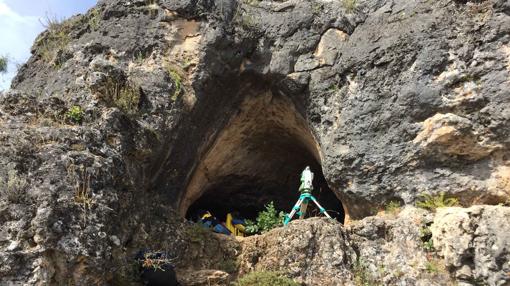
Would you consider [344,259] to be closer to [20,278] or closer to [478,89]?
[478,89]

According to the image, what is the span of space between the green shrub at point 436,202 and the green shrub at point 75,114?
475 centimetres

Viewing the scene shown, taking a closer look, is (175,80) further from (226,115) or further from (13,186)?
(13,186)

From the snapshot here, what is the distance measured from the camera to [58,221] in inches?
199

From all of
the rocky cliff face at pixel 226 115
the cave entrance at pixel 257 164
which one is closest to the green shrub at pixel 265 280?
the rocky cliff face at pixel 226 115

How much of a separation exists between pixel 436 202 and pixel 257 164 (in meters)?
4.34

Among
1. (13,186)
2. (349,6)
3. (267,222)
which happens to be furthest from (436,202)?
(13,186)

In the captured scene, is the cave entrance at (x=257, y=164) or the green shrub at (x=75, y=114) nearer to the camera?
the green shrub at (x=75, y=114)

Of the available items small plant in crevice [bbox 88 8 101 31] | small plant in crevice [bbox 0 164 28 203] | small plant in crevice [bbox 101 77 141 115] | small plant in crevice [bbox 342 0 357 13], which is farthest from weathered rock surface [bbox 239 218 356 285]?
small plant in crevice [bbox 88 8 101 31]

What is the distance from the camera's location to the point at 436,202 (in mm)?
6969

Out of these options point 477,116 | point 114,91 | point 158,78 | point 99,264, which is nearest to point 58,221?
point 99,264

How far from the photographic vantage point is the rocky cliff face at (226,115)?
5.40 meters

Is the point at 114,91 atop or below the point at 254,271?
atop

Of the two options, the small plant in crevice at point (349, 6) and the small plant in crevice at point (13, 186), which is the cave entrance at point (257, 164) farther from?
the small plant in crevice at point (13, 186)

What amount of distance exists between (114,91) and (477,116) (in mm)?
5040
